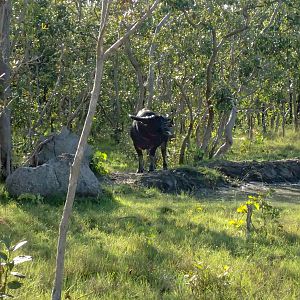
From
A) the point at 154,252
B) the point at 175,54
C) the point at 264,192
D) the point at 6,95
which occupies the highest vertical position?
the point at 175,54

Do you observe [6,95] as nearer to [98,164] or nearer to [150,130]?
[98,164]

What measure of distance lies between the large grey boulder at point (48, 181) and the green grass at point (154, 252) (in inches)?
9.4

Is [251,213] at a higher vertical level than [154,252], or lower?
higher

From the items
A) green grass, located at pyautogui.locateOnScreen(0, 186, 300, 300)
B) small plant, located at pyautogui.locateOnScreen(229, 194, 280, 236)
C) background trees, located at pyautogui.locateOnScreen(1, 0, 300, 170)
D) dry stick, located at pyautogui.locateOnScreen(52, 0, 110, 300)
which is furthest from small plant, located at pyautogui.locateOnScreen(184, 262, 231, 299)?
background trees, located at pyautogui.locateOnScreen(1, 0, 300, 170)

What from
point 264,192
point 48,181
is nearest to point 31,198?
point 48,181

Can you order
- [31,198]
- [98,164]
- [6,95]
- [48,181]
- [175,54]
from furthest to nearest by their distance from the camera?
[175,54] < [98,164] < [6,95] < [48,181] < [31,198]

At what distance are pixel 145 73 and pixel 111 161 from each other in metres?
5.99

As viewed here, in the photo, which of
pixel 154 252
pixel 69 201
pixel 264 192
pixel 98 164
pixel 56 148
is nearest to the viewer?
pixel 69 201

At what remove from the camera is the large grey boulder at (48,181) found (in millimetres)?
9812

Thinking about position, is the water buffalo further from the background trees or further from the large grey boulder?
the large grey boulder

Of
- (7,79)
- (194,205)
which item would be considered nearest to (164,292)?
(194,205)

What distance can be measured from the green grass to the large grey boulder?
0.24 metres

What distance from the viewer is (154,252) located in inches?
267

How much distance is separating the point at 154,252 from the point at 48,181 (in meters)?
3.73
